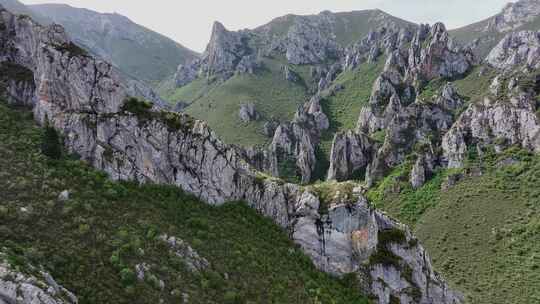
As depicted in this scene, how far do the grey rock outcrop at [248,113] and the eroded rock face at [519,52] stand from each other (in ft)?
316

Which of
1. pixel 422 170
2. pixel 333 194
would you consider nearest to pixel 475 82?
pixel 422 170

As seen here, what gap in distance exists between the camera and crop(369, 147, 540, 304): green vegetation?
54.7m

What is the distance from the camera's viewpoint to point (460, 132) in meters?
96.8

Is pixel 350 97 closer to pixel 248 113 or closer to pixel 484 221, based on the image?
pixel 248 113

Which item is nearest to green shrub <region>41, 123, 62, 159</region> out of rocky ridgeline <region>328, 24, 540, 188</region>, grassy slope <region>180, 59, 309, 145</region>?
rocky ridgeline <region>328, 24, 540, 188</region>

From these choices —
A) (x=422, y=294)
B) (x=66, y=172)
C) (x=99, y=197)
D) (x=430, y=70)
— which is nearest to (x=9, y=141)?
(x=66, y=172)

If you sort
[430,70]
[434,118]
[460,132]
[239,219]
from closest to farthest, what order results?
[239,219] < [460,132] < [434,118] < [430,70]

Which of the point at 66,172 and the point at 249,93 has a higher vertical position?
the point at 249,93

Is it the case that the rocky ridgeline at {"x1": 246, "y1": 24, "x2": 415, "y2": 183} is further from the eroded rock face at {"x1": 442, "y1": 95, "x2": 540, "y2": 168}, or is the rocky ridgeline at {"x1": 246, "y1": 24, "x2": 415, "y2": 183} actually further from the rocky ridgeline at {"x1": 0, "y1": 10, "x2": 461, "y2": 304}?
the rocky ridgeline at {"x1": 0, "y1": 10, "x2": 461, "y2": 304}

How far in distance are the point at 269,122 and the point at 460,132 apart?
78.0 metres

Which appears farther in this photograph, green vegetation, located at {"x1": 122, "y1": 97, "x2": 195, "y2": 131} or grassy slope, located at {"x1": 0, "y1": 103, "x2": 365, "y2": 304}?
green vegetation, located at {"x1": 122, "y1": 97, "x2": 195, "y2": 131}

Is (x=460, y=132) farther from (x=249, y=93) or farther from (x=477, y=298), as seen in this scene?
(x=249, y=93)

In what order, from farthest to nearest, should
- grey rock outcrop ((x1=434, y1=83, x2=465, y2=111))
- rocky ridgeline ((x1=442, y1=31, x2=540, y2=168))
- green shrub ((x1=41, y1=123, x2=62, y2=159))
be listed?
grey rock outcrop ((x1=434, y1=83, x2=465, y2=111)) → rocky ridgeline ((x1=442, y1=31, x2=540, y2=168)) → green shrub ((x1=41, y1=123, x2=62, y2=159))

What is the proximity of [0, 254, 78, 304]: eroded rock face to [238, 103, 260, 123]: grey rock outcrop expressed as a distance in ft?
459
